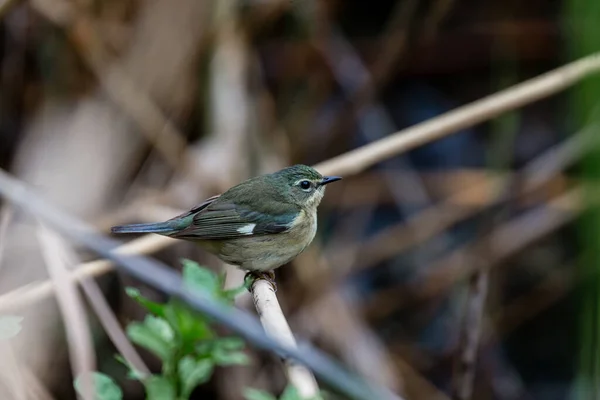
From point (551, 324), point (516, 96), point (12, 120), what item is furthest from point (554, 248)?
point (12, 120)

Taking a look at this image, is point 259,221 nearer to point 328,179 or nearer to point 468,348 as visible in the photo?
point 328,179

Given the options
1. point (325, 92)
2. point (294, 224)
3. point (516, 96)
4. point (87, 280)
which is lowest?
point (87, 280)

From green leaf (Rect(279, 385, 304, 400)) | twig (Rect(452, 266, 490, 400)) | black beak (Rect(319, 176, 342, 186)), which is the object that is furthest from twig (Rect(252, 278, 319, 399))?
twig (Rect(452, 266, 490, 400))

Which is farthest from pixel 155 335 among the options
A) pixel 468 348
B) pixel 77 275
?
pixel 468 348

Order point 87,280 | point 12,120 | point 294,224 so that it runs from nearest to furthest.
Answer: point 87,280 → point 294,224 → point 12,120

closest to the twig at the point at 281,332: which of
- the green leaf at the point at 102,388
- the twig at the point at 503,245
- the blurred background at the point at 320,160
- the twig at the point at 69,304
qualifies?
the green leaf at the point at 102,388

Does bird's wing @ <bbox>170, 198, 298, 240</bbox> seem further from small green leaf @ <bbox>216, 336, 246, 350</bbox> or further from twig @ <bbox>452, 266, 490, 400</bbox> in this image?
small green leaf @ <bbox>216, 336, 246, 350</bbox>

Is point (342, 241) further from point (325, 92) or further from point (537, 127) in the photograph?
point (537, 127)
